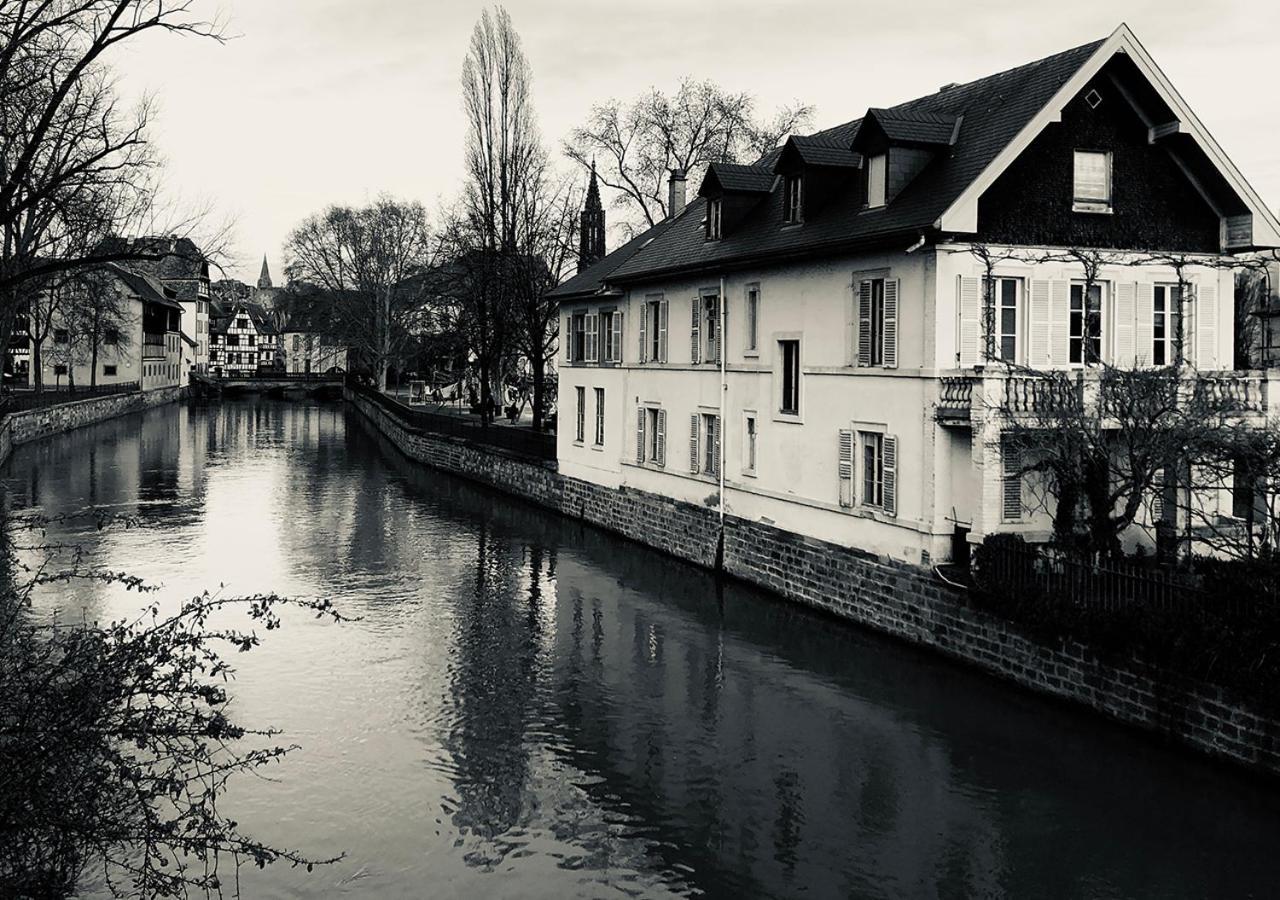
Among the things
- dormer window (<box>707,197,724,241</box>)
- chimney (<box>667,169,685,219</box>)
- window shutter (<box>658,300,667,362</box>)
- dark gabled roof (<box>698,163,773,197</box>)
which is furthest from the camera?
chimney (<box>667,169,685,219</box>)

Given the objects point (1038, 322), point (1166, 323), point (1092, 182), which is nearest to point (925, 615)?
point (1038, 322)

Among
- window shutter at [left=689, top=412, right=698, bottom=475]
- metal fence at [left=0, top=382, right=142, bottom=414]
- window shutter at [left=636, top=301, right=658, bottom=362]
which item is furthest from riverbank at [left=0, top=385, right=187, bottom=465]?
window shutter at [left=689, top=412, right=698, bottom=475]

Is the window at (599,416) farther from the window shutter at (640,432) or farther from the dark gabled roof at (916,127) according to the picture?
the dark gabled roof at (916,127)

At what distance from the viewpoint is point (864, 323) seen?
2406 centimetres

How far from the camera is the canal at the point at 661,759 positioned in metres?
13.2

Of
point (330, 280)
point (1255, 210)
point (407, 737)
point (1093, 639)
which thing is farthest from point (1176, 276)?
point (330, 280)

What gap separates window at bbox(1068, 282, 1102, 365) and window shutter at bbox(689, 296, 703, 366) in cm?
1096

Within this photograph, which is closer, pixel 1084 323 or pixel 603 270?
pixel 1084 323

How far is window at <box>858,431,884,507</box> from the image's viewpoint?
23656mm

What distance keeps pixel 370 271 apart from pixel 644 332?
198ft

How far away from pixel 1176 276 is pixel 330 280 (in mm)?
80477

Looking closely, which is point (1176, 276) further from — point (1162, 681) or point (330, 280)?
point (330, 280)

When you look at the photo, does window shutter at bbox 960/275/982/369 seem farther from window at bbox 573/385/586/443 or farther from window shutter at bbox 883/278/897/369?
window at bbox 573/385/586/443

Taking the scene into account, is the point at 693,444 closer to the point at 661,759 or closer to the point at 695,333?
the point at 695,333
